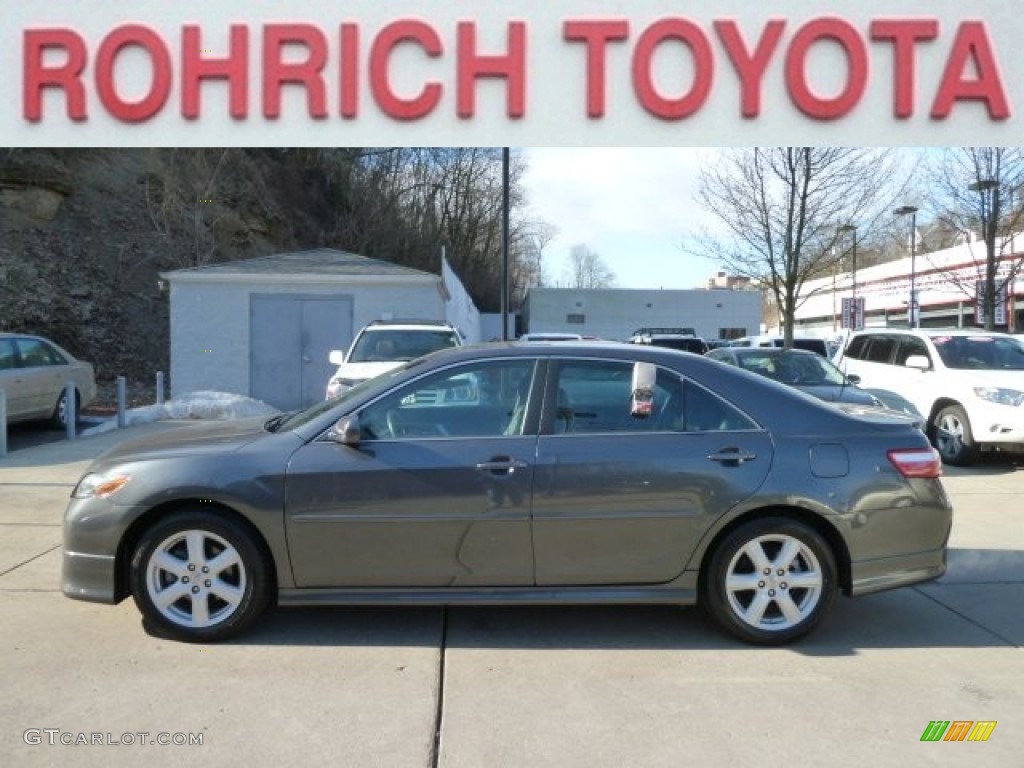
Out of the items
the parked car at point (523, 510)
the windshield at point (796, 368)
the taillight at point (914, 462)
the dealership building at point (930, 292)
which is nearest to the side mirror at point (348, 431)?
the parked car at point (523, 510)

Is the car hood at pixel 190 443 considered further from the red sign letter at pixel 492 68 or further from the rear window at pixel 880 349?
the rear window at pixel 880 349

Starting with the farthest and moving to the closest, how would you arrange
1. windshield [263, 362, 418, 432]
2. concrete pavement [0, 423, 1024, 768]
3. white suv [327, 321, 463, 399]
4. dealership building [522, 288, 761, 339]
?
dealership building [522, 288, 761, 339], white suv [327, 321, 463, 399], windshield [263, 362, 418, 432], concrete pavement [0, 423, 1024, 768]

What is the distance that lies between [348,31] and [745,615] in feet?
14.6

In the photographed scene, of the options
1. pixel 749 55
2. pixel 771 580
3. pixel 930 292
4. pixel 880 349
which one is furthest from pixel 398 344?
pixel 930 292

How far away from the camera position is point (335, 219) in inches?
1569

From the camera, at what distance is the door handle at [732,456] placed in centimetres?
441

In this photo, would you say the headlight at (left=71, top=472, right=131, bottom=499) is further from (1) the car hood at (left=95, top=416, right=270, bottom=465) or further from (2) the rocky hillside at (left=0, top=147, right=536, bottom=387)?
(2) the rocky hillside at (left=0, top=147, right=536, bottom=387)

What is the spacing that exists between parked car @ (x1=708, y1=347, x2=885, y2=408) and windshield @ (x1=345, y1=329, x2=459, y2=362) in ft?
12.6

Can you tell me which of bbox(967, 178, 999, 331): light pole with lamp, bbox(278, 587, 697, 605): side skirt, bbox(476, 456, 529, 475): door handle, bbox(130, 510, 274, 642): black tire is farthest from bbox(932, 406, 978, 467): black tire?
bbox(967, 178, 999, 331): light pole with lamp

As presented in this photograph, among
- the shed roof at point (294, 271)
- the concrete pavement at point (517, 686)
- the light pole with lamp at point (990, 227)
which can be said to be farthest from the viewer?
the light pole with lamp at point (990, 227)

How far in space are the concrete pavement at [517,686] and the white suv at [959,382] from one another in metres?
5.28

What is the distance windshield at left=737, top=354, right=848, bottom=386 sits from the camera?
10883mm

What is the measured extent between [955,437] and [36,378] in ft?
40.8

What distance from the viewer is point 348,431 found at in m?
4.31
